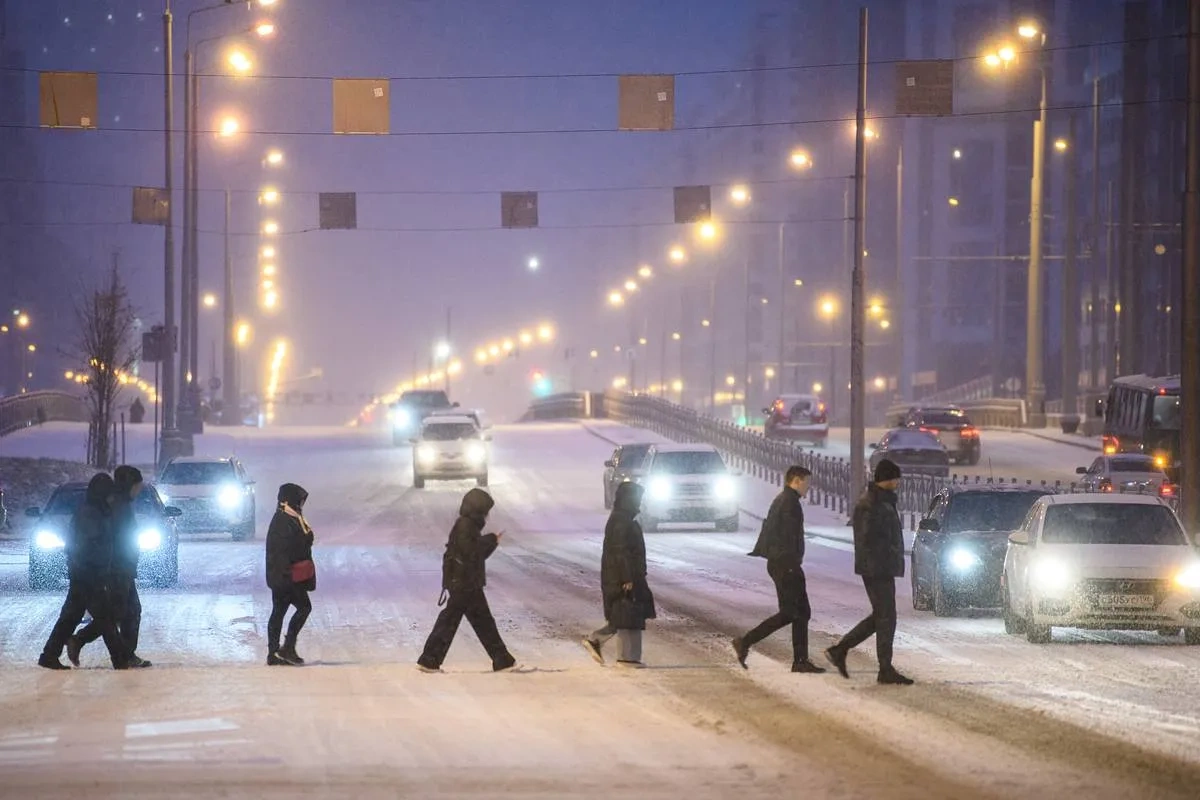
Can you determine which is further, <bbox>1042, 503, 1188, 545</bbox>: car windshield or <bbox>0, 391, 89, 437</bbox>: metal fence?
<bbox>0, 391, 89, 437</bbox>: metal fence

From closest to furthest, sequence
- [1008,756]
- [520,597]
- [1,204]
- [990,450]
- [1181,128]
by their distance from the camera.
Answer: [1008,756], [520,597], [990,450], [1181,128], [1,204]

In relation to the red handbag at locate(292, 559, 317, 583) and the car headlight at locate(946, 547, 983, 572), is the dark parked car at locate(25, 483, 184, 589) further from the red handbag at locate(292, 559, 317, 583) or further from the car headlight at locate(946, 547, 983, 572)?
the car headlight at locate(946, 547, 983, 572)

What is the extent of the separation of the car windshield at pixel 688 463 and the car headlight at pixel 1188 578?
2096 centimetres

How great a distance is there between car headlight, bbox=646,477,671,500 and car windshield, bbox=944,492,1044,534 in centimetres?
1624

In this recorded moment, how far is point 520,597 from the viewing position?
25406 millimetres

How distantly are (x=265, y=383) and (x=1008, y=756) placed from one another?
484ft

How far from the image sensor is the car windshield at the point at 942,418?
60531 millimetres

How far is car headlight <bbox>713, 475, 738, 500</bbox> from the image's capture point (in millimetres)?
40156

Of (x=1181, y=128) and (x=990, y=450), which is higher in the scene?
(x=1181, y=128)

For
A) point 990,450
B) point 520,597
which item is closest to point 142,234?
point 990,450

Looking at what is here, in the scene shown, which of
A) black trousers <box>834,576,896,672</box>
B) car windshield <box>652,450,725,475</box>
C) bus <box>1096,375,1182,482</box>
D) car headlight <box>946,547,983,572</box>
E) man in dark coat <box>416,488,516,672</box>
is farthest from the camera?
bus <box>1096,375,1182,482</box>

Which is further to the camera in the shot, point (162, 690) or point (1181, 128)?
point (1181, 128)

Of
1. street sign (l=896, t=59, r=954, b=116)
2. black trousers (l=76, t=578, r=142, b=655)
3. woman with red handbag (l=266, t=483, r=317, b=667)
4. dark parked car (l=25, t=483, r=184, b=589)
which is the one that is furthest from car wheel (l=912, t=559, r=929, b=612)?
street sign (l=896, t=59, r=954, b=116)

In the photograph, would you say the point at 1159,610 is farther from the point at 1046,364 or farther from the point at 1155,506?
the point at 1046,364
